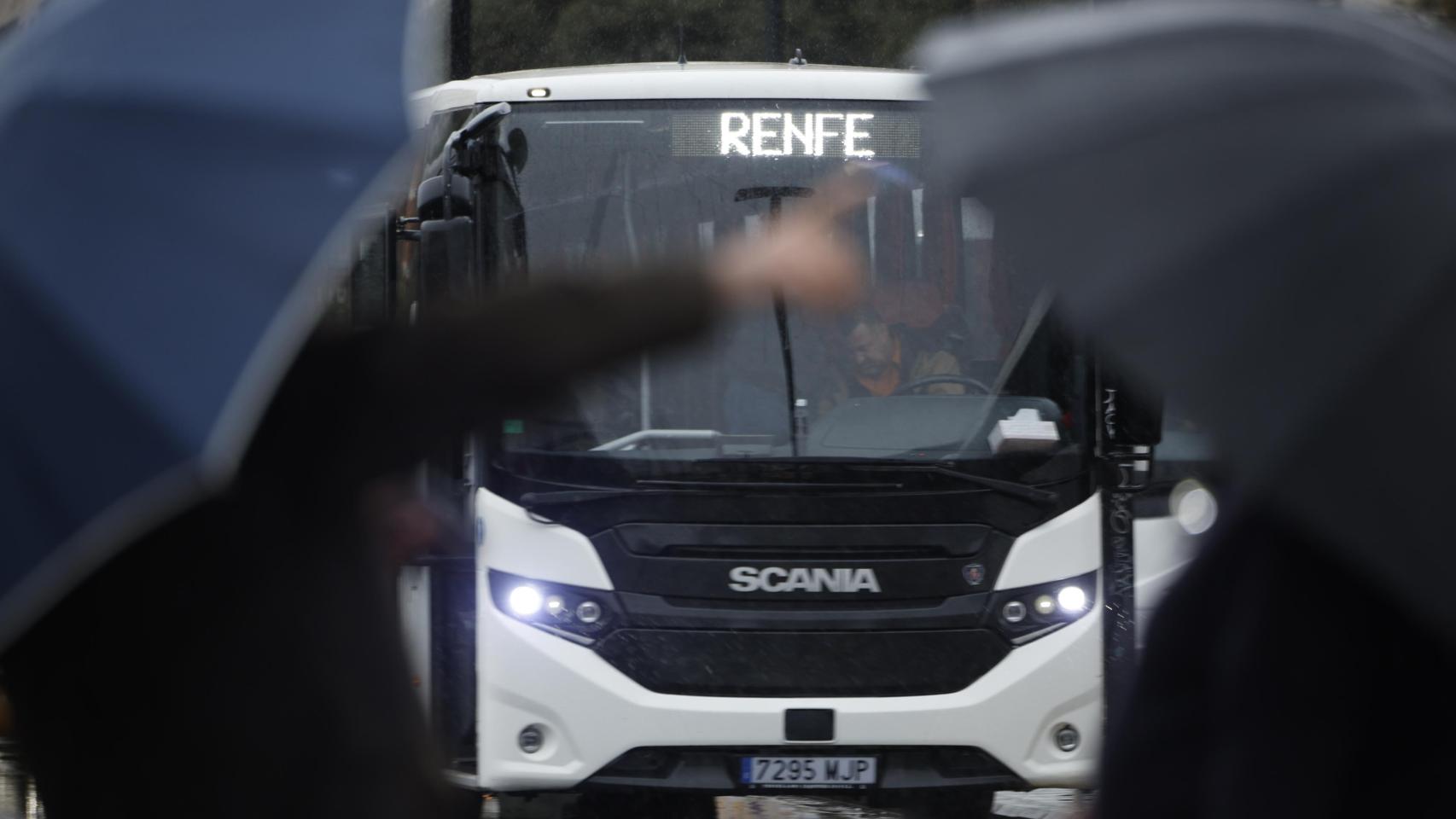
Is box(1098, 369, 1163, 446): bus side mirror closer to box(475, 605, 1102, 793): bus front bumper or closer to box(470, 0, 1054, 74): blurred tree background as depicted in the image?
box(475, 605, 1102, 793): bus front bumper

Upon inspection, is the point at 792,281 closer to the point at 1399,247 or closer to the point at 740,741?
the point at 1399,247

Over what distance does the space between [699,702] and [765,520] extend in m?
0.70

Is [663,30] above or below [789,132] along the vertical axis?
above

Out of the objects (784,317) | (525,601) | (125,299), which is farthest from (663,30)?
(125,299)

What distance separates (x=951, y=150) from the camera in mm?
2076

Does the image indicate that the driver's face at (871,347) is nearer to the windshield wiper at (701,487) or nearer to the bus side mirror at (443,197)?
the windshield wiper at (701,487)

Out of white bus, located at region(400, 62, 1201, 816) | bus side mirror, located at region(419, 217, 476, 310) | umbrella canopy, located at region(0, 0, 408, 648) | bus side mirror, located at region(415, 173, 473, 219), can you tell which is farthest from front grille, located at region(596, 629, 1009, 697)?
umbrella canopy, located at region(0, 0, 408, 648)

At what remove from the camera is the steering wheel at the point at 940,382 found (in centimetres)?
744

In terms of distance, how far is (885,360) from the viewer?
747cm

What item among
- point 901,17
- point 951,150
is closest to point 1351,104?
point 951,150

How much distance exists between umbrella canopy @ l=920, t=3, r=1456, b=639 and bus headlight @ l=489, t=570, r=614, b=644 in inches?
212

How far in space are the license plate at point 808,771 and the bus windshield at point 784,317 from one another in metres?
1.10

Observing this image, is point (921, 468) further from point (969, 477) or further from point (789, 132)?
point (789, 132)

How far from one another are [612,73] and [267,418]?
18.7ft
